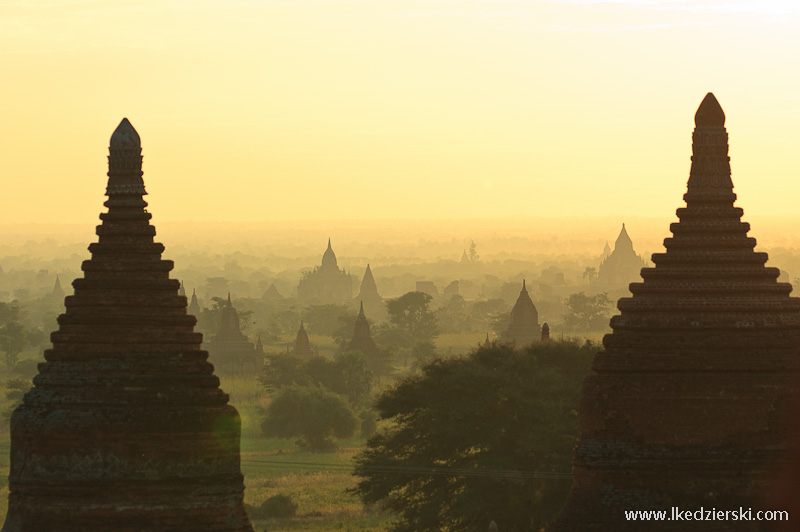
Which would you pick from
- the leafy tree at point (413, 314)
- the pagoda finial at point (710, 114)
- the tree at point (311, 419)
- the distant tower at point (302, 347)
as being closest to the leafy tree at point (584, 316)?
the leafy tree at point (413, 314)

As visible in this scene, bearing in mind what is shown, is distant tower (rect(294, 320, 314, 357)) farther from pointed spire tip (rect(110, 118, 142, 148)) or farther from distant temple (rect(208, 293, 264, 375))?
pointed spire tip (rect(110, 118, 142, 148))

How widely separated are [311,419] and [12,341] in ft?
146

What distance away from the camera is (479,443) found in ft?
138

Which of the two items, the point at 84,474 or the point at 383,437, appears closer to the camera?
the point at 84,474

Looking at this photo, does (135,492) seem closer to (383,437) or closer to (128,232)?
(128,232)

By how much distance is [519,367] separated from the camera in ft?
142

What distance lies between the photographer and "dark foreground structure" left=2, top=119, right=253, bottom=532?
2055cm

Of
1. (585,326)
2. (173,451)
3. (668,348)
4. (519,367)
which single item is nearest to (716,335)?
(668,348)

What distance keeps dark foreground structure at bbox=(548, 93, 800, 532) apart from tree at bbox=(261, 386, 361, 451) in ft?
195

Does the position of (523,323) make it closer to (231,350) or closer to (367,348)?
(231,350)

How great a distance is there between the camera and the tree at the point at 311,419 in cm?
8125

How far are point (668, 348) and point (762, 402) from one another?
1.21 m

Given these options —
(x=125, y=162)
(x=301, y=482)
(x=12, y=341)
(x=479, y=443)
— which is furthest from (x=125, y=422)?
(x=12, y=341)

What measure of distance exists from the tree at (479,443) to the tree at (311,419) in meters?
36.9
